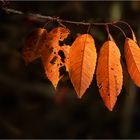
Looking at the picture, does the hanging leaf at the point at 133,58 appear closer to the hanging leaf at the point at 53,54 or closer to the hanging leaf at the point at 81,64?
the hanging leaf at the point at 81,64

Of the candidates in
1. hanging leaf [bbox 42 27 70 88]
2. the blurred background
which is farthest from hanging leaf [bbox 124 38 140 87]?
the blurred background

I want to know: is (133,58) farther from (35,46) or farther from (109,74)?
(35,46)

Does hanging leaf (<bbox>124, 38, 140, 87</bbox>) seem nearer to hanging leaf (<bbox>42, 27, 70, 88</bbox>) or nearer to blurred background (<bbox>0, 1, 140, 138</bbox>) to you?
hanging leaf (<bbox>42, 27, 70, 88</bbox>)

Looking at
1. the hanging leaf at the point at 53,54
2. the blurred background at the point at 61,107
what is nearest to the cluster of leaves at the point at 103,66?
the hanging leaf at the point at 53,54

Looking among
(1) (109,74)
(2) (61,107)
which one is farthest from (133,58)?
(2) (61,107)

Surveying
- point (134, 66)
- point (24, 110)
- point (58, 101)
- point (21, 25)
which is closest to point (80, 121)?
point (58, 101)
